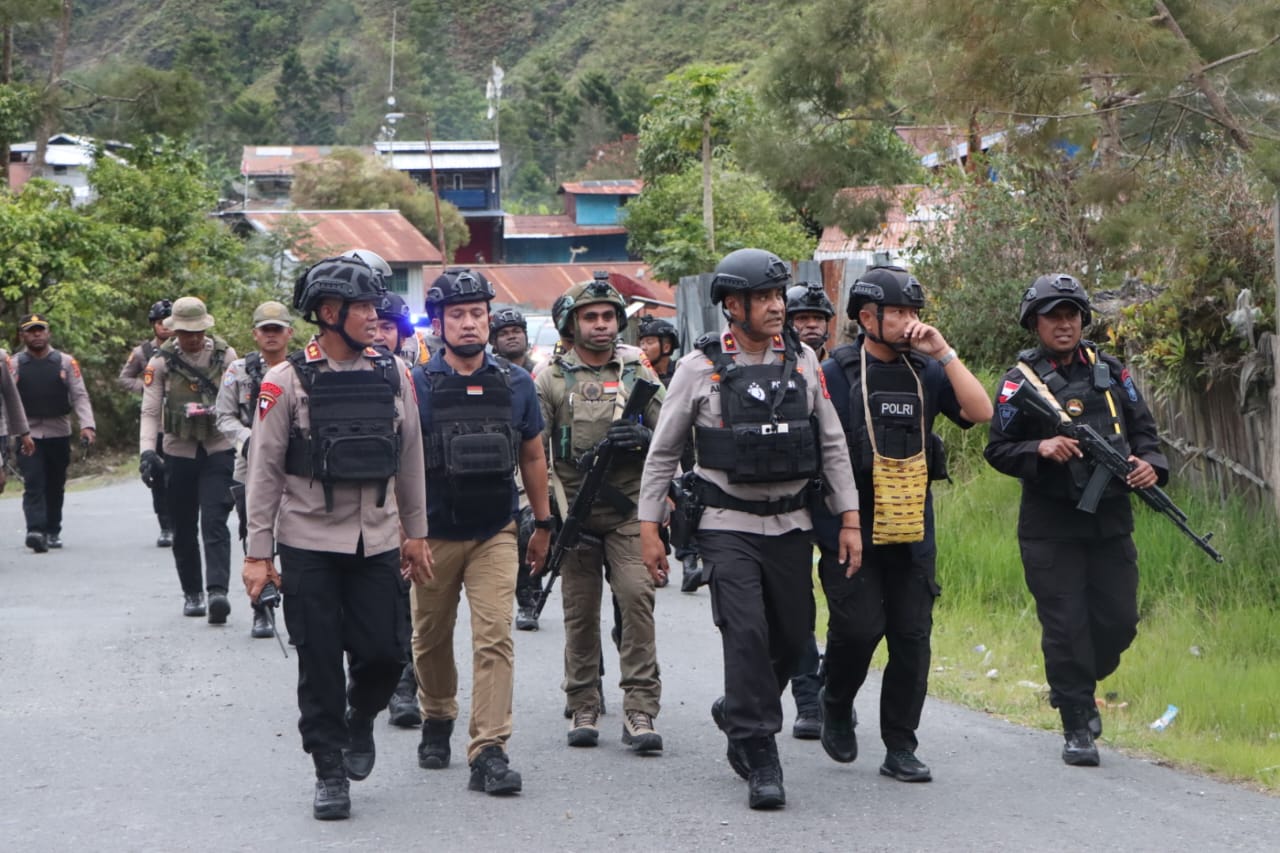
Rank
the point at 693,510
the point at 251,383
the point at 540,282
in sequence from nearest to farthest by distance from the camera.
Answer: the point at 693,510, the point at 251,383, the point at 540,282

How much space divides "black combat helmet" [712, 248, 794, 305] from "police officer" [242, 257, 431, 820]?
4.24ft

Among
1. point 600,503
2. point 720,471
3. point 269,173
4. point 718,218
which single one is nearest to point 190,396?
point 600,503

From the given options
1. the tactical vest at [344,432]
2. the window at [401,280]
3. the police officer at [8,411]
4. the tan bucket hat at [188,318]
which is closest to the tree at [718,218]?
the window at [401,280]

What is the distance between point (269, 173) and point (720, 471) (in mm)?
70243

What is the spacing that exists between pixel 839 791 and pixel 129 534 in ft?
36.6

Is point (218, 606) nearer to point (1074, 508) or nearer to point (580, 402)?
point (580, 402)

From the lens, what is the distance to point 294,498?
19.5 feet

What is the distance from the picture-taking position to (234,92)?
89.7 meters

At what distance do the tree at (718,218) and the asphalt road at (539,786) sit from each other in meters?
25.6

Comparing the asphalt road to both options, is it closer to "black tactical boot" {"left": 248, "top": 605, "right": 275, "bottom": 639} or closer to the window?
"black tactical boot" {"left": 248, "top": 605, "right": 275, "bottom": 639}

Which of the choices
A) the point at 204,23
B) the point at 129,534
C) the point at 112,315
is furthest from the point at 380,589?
the point at 204,23

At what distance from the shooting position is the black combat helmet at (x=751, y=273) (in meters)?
6.09

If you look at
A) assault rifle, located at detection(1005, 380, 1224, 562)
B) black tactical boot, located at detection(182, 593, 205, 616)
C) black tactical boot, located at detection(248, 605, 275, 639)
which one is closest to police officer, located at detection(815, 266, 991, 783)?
assault rifle, located at detection(1005, 380, 1224, 562)

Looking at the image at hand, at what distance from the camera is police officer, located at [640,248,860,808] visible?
6016 mm
